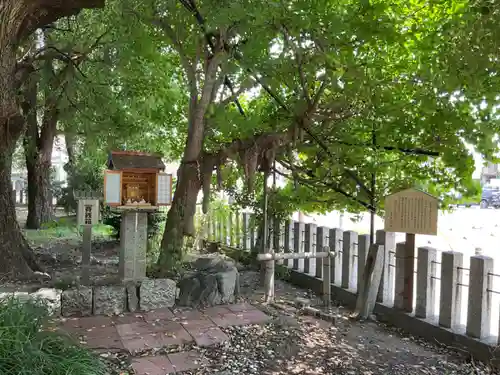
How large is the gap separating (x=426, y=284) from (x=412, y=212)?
3.34 feet

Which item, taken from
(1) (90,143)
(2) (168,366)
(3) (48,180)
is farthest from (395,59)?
(3) (48,180)

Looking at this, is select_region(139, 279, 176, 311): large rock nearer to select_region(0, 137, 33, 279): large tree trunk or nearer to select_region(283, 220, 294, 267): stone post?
select_region(0, 137, 33, 279): large tree trunk

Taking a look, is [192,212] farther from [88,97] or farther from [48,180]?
[48,180]

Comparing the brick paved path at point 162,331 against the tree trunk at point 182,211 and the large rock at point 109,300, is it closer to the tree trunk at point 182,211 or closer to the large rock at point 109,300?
the large rock at point 109,300

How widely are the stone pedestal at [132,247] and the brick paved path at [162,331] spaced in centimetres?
62

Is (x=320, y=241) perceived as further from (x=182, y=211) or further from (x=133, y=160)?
(x=133, y=160)

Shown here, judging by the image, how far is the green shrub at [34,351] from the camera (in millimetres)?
3312

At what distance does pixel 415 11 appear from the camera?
250 inches

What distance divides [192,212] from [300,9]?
4143mm

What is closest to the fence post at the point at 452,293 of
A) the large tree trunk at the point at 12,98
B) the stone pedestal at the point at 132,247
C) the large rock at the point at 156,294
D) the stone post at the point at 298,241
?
the stone post at the point at 298,241

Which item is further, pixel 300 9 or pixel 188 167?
pixel 188 167

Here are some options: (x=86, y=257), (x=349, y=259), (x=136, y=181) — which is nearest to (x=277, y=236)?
(x=349, y=259)

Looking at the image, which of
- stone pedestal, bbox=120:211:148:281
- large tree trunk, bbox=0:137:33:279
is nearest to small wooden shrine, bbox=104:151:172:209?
stone pedestal, bbox=120:211:148:281

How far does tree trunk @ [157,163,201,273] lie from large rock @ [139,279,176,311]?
110 cm
